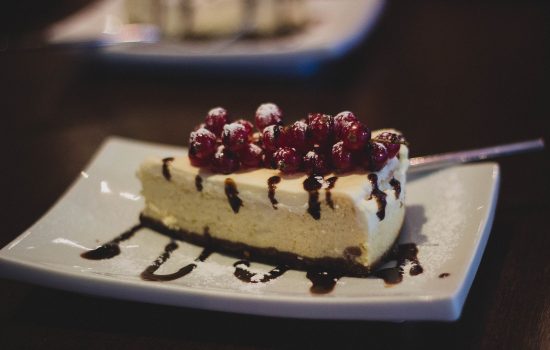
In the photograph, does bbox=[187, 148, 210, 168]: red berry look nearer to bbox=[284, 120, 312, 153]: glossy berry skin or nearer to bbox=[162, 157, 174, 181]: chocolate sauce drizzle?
bbox=[162, 157, 174, 181]: chocolate sauce drizzle

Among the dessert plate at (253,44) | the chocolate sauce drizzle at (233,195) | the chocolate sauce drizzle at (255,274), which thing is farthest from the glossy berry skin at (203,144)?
the dessert plate at (253,44)

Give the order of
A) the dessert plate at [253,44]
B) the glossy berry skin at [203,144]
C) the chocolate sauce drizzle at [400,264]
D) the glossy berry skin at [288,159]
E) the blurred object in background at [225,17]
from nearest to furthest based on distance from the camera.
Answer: the chocolate sauce drizzle at [400,264] < the glossy berry skin at [288,159] < the glossy berry skin at [203,144] < the dessert plate at [253,44] < the blurred object in background at [225,17]

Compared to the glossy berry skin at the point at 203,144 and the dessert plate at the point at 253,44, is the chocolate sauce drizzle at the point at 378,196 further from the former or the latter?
the dessert plate at the point at 253,44

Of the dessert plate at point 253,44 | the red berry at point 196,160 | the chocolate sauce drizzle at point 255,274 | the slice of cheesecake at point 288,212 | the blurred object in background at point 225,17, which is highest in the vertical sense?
the blurred object in background at point 225,17

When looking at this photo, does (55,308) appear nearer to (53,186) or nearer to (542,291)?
(53,186)

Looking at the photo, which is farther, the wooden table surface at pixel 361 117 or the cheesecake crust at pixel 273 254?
the cheesecake crust at pixel 273 254

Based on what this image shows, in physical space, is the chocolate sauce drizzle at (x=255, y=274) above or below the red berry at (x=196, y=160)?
below

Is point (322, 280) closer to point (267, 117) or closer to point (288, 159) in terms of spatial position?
point (288, 159)

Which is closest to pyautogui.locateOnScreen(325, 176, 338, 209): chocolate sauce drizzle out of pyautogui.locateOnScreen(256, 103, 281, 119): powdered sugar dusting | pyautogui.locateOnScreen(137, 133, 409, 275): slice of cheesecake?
pyautogui.locateOnScreen(137, 133, 409, 275): slice of cheesecake
